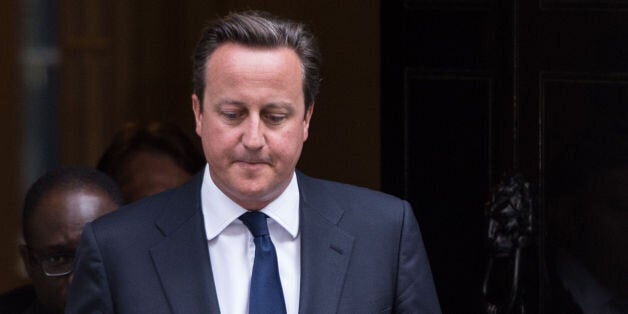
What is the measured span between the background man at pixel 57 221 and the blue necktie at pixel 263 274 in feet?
2.81

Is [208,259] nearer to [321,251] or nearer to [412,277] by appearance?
[321,251]

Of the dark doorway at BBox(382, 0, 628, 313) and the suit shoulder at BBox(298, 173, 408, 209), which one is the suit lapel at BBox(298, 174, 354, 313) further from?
the dark doorway at BBox(382, 0, 628, 313)

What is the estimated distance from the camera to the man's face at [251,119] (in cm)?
293

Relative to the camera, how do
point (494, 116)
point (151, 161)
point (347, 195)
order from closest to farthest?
point (347, 195), point (151, 161), point (494, 116)

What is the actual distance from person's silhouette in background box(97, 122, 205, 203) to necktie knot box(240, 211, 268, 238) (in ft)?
4.76

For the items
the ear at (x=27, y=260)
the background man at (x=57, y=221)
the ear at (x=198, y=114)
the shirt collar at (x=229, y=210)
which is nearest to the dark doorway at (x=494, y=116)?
the background man at (x=57, y=221)

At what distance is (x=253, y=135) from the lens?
2.91m

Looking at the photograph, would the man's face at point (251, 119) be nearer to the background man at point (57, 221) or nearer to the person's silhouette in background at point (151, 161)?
the background man at point (57, 221)

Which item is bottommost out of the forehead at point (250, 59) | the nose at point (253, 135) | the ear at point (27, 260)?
the ear at point (27, 260)

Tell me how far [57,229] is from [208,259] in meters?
0.89

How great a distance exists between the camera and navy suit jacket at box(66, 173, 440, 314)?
9.95 feet

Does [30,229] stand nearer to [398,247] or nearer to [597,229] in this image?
[398,247]

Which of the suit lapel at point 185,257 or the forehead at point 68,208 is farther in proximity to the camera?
the forehead at point 68,208

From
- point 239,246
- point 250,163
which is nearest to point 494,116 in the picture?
point 239,246
